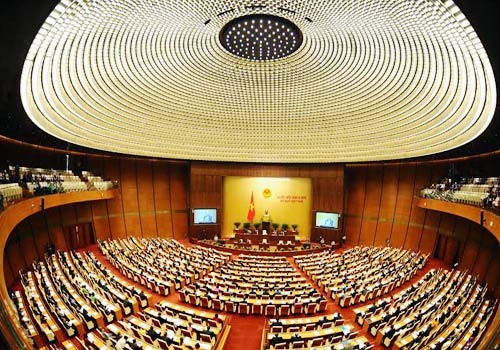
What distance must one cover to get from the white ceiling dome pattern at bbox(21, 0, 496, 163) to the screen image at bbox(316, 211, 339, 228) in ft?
18.1

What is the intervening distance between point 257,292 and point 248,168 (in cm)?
1443

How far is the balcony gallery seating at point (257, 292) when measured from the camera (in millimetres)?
11523

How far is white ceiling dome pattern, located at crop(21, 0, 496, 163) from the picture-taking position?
30.3 ft

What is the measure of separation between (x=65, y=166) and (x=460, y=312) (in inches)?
926

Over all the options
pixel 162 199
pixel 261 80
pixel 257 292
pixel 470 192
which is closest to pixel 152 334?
pixel 257 292

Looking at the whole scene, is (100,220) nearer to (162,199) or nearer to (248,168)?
(162,199)

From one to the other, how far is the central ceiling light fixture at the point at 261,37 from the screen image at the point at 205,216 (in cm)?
1530

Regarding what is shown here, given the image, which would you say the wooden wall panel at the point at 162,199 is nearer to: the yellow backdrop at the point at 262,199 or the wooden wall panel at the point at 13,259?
the yellow backdrop at the point at 262,199

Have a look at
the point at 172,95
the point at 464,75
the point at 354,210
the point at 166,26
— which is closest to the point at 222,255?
the point at 172,95

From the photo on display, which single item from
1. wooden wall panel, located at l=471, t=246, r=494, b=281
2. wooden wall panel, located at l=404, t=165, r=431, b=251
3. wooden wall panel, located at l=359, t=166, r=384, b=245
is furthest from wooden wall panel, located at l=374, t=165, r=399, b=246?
wooden wall panel, located at l=471, t=246, r=494, b=281

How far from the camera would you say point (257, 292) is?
12.5 m

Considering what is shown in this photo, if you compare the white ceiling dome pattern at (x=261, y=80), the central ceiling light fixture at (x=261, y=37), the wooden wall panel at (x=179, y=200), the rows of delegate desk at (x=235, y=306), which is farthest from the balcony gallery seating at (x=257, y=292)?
the wooden wall panel at (x=179, y=200)

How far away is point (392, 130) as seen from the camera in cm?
1756

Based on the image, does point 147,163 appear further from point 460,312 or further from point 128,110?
point 460,312
